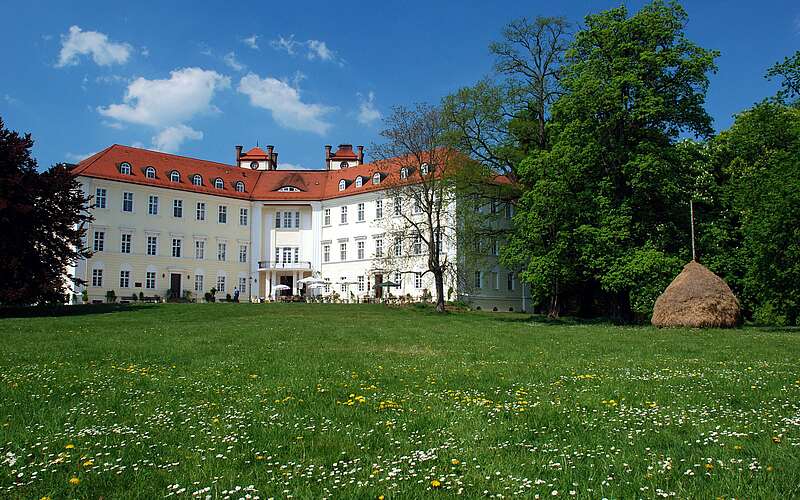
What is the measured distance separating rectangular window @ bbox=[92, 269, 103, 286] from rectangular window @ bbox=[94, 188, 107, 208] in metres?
5.61

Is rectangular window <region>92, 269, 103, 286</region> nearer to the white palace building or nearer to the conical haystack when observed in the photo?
the white palace building

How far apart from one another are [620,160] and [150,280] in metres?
43.6

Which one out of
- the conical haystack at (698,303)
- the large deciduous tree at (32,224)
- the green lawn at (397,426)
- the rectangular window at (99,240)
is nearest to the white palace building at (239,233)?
the rectangular window at (99,240)

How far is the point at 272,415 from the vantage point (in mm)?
7629

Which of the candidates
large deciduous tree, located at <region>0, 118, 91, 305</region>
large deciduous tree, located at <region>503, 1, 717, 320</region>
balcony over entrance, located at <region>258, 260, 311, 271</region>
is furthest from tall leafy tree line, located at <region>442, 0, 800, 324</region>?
balcony over entrance, located at <region>258, 260, 311, 271</region>

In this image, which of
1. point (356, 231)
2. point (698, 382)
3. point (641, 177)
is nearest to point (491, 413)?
point (698, 382)

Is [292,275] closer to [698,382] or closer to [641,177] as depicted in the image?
[641,177]

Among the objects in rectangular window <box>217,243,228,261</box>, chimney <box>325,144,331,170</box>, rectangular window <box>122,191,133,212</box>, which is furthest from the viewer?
chimney <box>325,144,331,170</box>

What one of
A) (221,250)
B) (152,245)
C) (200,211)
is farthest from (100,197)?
(221,250)

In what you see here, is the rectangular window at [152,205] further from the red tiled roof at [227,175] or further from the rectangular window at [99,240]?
the rectangular window at [99,240]

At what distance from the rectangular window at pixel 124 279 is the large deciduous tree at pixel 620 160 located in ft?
125

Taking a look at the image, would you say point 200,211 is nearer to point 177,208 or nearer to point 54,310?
point 177,208

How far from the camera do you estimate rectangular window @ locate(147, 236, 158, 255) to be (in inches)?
2373

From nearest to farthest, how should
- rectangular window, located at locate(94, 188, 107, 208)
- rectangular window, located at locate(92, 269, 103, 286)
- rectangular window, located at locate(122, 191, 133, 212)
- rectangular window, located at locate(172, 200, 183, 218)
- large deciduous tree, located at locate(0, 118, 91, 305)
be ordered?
1. large deciduous tree, located at locate(0, 118, 91, 305)
2. rectangular window, located at locate(92, 269, 103, 286)
3. rectangular window, located at locate(94, 188, 107, 208)
4. rectangular window, located at locate(122, 191, 133, 212)
5. rectangular window, located at locate(172, 200, 183, 218)
